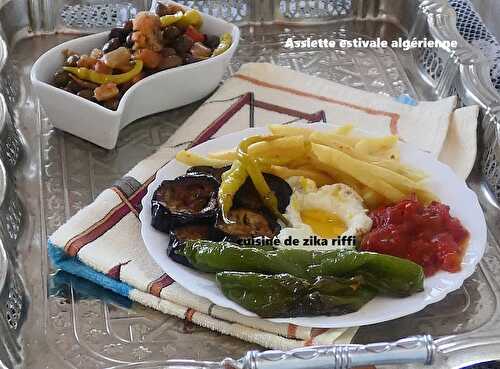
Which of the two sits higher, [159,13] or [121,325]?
[159,13]

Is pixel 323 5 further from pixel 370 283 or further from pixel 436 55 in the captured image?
pixel 370 283

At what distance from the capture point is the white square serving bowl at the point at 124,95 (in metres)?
1.13

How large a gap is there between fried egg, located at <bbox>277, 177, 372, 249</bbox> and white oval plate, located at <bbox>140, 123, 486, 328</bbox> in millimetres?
108

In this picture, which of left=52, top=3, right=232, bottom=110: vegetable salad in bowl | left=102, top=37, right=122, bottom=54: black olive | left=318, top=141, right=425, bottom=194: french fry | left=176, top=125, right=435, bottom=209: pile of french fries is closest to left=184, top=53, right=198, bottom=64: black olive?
left=52, top=3, right=232, bottom=110: vegetable salad in bowl

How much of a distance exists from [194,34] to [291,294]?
56 cm

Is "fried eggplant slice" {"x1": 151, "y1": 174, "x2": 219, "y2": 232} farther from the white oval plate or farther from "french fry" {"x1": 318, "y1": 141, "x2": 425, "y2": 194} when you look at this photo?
"french fry" {"x1": 318, "y1": 141, "x2": 425, "y2": 194}

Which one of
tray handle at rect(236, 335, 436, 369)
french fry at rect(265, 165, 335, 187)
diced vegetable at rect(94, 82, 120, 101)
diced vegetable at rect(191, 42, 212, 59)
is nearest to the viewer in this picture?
tray handle at rect(236, 335, 436, 369)

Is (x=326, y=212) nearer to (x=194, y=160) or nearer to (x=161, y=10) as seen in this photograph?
(x=194, y=160)

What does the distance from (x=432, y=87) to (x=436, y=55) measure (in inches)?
2.1

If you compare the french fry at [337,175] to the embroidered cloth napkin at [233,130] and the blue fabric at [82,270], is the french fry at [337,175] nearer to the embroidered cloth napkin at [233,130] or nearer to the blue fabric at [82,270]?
the embroidered cloth napkin at [233,130]

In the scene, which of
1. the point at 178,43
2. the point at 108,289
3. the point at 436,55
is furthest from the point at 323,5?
the point at 108,289

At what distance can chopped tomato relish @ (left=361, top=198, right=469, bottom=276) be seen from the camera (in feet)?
3.04

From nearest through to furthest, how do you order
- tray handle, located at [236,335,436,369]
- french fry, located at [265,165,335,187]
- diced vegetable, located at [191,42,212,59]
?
tray handle, located at [236,335,436,369] < french fry, located at [265,165,335,187] < diced vegetable, located at [191,42,212,59]

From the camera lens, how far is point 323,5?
1481 mm
